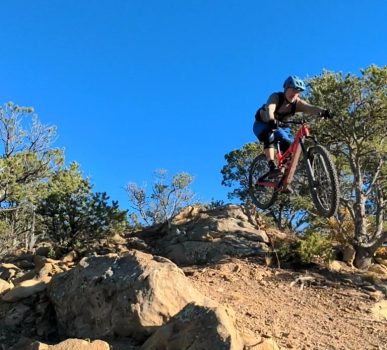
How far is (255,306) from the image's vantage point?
888 centimetres

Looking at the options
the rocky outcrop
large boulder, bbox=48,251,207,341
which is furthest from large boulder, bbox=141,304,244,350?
large boulder, bbox=48,251,207,341

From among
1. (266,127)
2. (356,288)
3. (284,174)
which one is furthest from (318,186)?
(356,288)

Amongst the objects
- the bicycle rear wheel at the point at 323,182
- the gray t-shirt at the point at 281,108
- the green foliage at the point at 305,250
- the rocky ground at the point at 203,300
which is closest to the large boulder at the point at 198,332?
the rocky ground at the point at 203,300

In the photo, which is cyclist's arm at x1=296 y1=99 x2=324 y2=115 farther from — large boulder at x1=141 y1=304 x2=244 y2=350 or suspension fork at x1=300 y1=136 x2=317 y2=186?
large boulder at x1=141 y1=304 x2=244 y2=350

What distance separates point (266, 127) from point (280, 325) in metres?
3.22

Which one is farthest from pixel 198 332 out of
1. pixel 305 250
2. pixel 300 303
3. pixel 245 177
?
pixel 245 177

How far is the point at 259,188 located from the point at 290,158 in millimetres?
2524

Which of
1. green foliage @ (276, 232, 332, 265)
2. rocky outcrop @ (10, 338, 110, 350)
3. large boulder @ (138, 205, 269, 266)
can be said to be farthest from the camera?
large boulder @ (138, 205, 269, 266)

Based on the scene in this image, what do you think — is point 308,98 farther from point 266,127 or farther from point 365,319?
point 365,319

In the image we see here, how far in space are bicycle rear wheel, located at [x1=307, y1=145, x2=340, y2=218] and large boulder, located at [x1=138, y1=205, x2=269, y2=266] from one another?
4.36 meters

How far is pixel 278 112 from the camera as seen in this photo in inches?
337

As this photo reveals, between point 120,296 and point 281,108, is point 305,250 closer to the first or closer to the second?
point 281,108

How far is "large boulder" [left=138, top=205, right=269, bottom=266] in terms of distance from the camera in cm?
1213

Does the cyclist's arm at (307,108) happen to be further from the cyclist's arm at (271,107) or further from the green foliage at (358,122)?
A: the green foliage at (358,122)
